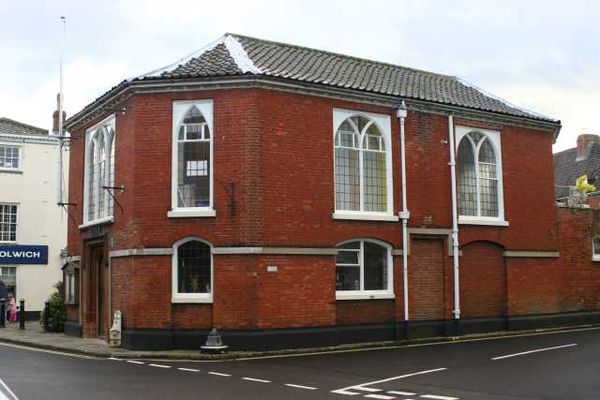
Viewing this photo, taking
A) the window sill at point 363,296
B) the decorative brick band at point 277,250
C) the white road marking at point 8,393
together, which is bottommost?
the white road marking at point 8,393

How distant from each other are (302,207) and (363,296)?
120 inches

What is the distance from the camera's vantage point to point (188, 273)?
18.3 metres

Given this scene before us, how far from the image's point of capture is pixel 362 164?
788 inches

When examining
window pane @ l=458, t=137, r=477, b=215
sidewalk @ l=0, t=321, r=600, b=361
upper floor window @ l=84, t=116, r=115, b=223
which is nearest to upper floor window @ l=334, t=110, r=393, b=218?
window pane @ l=458, t=137, r=477, b=215

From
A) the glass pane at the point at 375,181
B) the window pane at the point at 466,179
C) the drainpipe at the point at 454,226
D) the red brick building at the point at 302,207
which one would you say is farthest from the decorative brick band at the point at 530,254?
the glass pane at the point at 375,181

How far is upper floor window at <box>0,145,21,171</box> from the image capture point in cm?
3341

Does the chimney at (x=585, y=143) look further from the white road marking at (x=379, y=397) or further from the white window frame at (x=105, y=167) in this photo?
the white road marking at (x=379, y=397)

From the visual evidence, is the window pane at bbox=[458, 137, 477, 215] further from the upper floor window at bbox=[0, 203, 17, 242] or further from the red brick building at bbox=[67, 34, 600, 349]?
the upper floor window at bbox=[0, 203, 17, 242]

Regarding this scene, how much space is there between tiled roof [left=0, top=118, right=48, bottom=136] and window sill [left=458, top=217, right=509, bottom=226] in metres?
22.4

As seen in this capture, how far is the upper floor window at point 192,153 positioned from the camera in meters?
18.5

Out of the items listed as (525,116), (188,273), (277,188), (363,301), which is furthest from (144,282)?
(525,116)

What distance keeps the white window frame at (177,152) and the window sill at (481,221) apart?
310 inches

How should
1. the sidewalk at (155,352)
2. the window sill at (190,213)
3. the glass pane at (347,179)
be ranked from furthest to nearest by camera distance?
the glass pane at (347,179), the window sill at (190,213), the sidewalk at (155,352)

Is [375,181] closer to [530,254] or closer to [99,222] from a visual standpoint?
[530,254]
